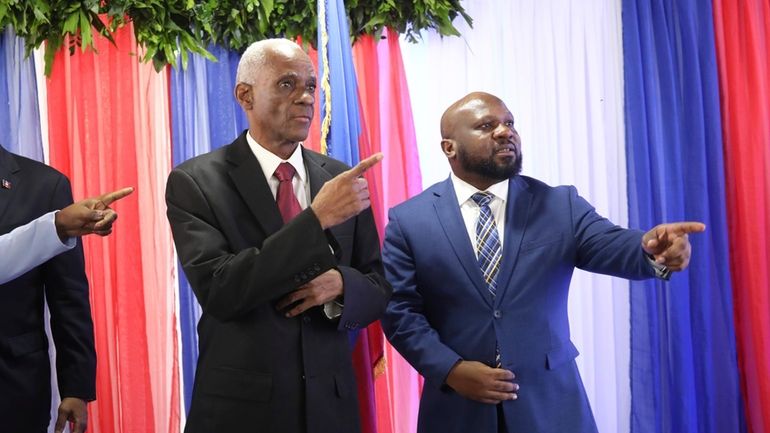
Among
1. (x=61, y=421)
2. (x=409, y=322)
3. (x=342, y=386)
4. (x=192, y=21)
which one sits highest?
(x=192, y=21)

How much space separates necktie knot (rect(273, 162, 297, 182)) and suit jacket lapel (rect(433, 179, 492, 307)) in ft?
1.97

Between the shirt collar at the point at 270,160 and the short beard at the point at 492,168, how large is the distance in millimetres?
682

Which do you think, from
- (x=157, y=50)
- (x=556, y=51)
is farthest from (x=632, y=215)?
(x=157, y=50)

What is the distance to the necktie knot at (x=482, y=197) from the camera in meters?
2.40

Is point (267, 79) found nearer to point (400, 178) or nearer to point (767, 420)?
point (400, 178)

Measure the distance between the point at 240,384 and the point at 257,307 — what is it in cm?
19

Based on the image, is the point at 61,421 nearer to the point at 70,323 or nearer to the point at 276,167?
the point at 70,323

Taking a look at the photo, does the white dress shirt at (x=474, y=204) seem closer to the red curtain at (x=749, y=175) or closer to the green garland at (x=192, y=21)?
the green garland at (x=192, y=21)

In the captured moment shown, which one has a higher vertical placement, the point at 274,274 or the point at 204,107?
the point at 204,107

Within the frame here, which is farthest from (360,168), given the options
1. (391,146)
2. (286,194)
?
(391,146)

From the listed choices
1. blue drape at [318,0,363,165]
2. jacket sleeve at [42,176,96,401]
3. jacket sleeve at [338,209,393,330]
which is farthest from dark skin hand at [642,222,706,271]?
jacket sleeve at [42,176,96,401]

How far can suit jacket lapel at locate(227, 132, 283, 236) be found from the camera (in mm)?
1825

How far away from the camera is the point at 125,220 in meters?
3.43

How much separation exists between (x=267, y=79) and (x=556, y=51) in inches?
83.3
